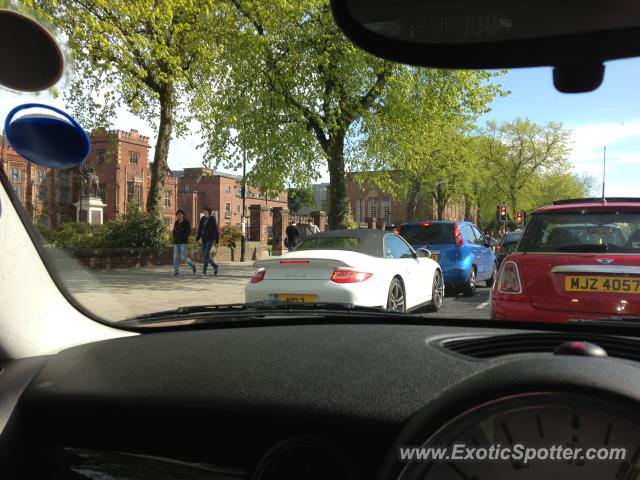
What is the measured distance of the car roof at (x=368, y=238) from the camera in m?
7.03

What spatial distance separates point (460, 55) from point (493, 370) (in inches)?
33.1

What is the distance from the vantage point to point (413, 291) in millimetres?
6973

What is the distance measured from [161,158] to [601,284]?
13574 mm

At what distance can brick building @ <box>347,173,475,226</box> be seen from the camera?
7.24m

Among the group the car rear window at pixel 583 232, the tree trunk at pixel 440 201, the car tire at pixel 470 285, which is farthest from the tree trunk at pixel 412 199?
the car rear window at pixel 583 232

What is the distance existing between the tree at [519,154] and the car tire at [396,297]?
258 centimetres

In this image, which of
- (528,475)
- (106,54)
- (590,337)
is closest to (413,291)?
(590,337)

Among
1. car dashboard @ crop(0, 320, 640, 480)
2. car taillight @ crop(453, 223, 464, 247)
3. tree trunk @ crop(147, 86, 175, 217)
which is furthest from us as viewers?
tree trunk @ crop(147, 86, 175, 217)

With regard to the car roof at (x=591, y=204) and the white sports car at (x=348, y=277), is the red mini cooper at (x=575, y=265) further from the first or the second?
the white sports car at (x=348, y=277)

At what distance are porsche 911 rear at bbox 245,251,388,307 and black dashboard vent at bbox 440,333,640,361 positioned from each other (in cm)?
428

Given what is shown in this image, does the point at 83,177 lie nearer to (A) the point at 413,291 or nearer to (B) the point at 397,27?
(B) the point at 397,27

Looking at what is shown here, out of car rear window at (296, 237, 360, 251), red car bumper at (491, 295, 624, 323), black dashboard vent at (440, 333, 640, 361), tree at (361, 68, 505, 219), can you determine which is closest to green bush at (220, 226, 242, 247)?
tree at (361, 68, 505, 219)

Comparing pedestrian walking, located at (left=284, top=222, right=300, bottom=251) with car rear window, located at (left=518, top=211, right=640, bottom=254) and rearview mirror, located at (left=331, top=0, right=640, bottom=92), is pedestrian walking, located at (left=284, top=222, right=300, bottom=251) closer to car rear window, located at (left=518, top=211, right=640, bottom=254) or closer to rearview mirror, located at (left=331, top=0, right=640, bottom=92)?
car rear window, located at (left=518, top=211, right=640, bottom=254)

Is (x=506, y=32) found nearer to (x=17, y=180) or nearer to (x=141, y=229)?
(x=17, y=180)
